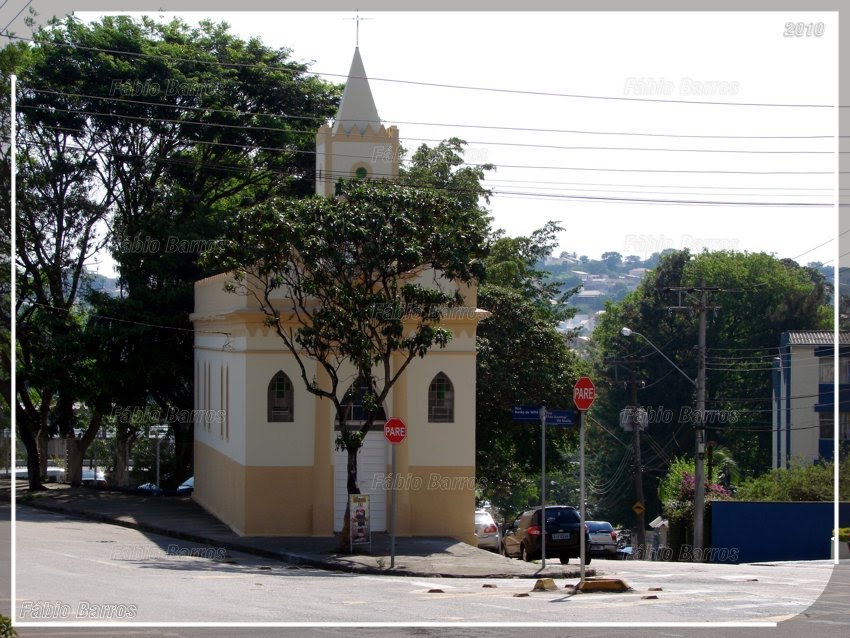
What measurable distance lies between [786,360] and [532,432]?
22.6m

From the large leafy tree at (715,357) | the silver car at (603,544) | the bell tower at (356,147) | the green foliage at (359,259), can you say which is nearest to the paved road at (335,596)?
the green foliage at (359,259)

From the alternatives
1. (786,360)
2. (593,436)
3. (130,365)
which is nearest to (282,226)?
(130,365)

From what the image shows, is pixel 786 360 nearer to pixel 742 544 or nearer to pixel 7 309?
pixel 742 544

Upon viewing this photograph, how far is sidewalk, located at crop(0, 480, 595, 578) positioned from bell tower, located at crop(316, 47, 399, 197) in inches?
331

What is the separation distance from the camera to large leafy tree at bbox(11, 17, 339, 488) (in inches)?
1419

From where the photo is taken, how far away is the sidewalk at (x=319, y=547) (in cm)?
2095

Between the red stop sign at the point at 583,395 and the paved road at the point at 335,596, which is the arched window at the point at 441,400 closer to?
the paved road at the point at 335,596

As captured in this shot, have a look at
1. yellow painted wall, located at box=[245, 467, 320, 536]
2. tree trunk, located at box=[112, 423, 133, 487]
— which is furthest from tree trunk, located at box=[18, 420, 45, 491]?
yellow painted wall, located at box=[245, 467, 320, 536]

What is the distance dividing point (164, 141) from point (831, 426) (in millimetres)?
33501

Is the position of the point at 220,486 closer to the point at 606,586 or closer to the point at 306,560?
the point at 306,560

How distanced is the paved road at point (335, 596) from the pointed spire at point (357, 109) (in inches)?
433

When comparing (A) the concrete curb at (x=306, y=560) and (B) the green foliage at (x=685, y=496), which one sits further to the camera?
(B) the green foliage at (x=685, y=496)

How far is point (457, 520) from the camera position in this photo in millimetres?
25734

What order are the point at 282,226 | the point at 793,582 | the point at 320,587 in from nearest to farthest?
the point at 320,587 < the point at 793,582 < the point at 282,226
